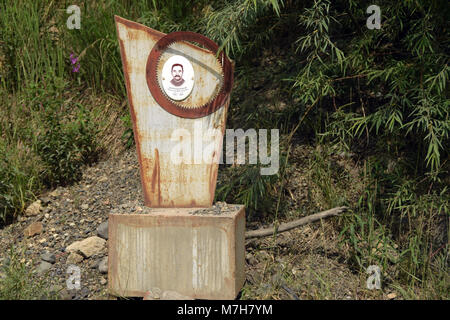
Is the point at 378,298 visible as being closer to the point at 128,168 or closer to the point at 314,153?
the point at 314,153

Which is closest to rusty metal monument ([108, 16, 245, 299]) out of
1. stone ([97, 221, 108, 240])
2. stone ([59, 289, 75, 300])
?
stone ([59, 289, 75, 300])

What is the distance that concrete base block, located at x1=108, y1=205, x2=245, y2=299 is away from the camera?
2207 millimetres

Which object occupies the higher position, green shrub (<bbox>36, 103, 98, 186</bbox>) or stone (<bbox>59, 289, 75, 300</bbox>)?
green shrub (<bbox>36, 103, 98, 186</bbox>)

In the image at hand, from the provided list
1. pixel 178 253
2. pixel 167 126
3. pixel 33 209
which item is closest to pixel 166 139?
pixel 167 126

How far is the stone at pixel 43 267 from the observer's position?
268 centimetres

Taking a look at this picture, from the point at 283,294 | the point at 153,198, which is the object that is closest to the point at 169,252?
the point at 153,198

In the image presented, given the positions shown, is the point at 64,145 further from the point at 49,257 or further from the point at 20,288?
the point at 20,288

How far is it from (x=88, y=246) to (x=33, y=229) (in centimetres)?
49

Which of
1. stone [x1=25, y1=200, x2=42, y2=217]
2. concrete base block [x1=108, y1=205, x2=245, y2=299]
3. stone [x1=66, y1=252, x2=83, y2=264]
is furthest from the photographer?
stone [x1=25, y1=200, x2=42, y2=217]

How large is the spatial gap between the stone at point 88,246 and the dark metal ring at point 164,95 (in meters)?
0.91

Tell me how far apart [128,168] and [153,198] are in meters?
1.03

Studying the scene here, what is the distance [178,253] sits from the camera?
7.30ft

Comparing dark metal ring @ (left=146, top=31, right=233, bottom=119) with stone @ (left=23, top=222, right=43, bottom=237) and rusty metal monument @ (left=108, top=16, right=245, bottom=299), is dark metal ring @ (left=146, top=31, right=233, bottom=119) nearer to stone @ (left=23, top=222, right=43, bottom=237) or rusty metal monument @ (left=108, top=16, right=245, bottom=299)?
rusty metal monument @ (left=108, top=16, right=245, bottom=299)

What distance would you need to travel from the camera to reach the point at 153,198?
7.91 ft
